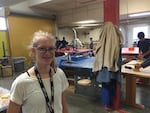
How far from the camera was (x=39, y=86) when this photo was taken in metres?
1.19

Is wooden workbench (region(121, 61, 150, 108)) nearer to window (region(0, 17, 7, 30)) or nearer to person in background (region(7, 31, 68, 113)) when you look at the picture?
person in background (region(7, 31, 68, 113))

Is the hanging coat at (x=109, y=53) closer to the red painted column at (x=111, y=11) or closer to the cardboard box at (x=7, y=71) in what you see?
the red painted column at (x=111, y=11)

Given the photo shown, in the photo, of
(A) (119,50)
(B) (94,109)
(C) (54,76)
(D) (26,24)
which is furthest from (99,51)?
(D) (26,24)

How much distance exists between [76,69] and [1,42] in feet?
16.2

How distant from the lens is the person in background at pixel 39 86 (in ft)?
3.82

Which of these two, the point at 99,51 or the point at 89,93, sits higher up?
the point at 99,51

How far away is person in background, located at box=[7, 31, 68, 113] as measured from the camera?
45.9 inches

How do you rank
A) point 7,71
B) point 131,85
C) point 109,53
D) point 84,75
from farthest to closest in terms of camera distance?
point 7,71 < point 84,75 < point 131,85 < point 109,53

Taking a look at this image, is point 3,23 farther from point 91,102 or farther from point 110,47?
point 110,47

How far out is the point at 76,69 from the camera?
408 cm

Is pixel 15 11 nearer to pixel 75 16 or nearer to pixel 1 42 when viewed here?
pixel 1 42

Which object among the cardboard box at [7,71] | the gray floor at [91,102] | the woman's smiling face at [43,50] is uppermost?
the woman's smiling face at [43,50]

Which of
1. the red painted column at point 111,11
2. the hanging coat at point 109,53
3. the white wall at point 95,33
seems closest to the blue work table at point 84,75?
the hanging coat at point 109,53

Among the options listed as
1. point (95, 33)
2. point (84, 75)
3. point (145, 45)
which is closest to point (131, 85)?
point (84, 75)
